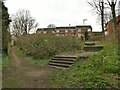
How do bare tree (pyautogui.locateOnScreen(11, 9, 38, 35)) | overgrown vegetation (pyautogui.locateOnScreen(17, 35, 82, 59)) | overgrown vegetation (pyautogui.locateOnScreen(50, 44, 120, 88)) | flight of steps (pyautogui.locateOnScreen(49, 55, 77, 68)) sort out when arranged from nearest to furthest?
overgrown vegetation (pyautogui.locateOnScreen(50, 44, 120, 88)) < flight of steps (pyautogui.locateOnScreen(49, 55, 77, 68)) < overgrown vegetation (pyautogui.locateOnScreen(17, 35, 82, 59)) < bare tree (pyautogui.locateOnScreen(11, 9, 38, 35))

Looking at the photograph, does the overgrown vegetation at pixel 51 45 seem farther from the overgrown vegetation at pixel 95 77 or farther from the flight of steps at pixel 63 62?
the overgrown vegetation at pixel 95 77

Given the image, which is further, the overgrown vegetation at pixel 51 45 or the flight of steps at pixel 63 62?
the overgrown vegetation at pixel 51 45

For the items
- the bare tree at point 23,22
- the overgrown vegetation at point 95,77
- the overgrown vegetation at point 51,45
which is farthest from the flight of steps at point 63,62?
the bare tree at point 23,22

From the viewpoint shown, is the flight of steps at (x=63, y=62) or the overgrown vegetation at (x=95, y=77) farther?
the flight of steps at (x=63, y=62)

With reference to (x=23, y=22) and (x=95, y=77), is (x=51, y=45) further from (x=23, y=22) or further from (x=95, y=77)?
(x=23, y=22)

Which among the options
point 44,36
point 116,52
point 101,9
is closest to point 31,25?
point 101,9

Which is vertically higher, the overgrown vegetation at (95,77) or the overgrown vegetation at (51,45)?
the overgrown vegetation at (51,45)

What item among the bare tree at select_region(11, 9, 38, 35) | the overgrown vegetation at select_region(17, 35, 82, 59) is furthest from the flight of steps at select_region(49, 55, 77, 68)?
the bare tree at select_region(11, 9, 38, 35)

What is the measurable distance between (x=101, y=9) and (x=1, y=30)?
2268 centimetres

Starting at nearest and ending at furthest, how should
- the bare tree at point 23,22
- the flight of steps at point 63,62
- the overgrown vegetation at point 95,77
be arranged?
the overgrown vegetation at point 95,77 < the flight of steps at point 63,62 < the bare tree at point 23,22

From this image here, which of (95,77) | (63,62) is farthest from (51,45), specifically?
(95,77)

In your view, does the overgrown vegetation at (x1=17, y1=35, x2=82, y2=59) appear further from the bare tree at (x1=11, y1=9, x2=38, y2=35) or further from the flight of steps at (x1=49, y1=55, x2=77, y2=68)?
the bare tree at (x1=11, y1=9, x2=38, y2=35)

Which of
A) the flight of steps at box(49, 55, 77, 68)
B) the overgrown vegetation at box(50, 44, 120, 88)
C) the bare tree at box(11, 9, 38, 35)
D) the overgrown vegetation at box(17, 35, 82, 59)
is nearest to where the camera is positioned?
the overgrown vegetation at box(50, 44, 120, 88)

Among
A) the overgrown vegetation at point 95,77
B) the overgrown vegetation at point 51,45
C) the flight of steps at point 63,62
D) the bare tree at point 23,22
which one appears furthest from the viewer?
the bare tree at point 23,22
